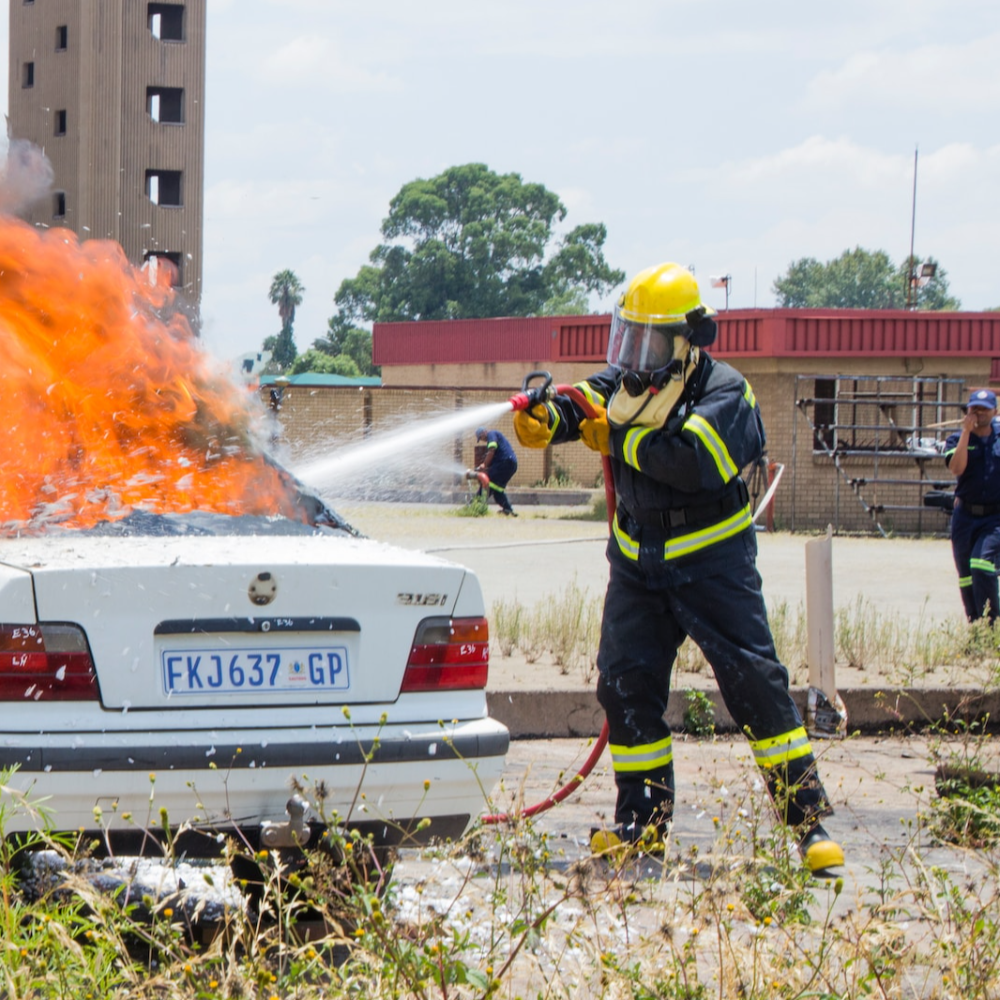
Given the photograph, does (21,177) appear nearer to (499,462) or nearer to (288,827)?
(288,827)

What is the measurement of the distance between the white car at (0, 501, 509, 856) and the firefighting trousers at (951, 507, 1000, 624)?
237 inches

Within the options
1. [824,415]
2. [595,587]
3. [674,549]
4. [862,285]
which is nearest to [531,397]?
[674,549]

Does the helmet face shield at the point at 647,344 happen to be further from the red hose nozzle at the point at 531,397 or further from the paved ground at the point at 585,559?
the paved ground at the point at 585,559

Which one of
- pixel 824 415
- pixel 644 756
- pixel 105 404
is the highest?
pixel 824 415

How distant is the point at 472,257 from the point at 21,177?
9299 centimetres

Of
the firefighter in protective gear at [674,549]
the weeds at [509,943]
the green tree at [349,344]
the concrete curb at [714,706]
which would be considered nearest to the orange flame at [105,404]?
the firefighter in protective gear at [674,549]

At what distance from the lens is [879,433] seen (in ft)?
88.9

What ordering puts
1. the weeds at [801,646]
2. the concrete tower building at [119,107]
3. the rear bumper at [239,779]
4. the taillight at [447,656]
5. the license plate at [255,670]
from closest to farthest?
the rear bumper at [239,779] < the license plate at [255,670] < the taillight at [447,656] < the weeds at [801,646] < the concrete tower building at [119,107]

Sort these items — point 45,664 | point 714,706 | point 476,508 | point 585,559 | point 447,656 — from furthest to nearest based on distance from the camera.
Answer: point 476,508
point 585,559
point 714,706
point 447,656
point 45,664

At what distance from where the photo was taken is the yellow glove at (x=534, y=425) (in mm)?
5117

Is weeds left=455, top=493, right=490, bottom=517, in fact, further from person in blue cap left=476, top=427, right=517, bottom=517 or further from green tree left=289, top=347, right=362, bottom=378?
green tree left=289, top=347, right=362, bottom=378

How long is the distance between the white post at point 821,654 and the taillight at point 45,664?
14.5 ft

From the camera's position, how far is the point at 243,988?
2.86 m

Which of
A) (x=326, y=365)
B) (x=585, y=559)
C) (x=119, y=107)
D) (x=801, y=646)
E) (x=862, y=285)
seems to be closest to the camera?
(x=801, y=646)
